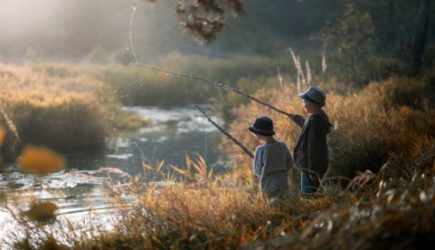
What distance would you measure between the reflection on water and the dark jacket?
1.17 metres

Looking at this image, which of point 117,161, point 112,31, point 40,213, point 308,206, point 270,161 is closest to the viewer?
point 308,206

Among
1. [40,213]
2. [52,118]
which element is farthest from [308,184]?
[52,118]

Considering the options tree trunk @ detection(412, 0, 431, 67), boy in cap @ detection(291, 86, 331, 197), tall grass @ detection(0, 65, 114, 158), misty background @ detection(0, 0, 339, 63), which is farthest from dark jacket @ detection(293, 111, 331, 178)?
misty background @ detection(0, 0, 339, 63)

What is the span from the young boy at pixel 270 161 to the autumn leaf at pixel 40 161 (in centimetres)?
526

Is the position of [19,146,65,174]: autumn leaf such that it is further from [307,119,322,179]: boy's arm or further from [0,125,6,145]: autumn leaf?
[307,119,322,179]: boy's arm

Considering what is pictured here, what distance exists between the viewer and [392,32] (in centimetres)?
2291

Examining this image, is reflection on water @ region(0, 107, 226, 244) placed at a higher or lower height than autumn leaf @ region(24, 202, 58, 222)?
lower

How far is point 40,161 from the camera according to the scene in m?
12.8

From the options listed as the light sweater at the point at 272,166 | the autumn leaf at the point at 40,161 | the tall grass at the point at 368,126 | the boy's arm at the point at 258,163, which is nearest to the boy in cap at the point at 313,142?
the light sweater at the point at 272,166

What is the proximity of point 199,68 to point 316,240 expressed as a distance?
19.4 meters

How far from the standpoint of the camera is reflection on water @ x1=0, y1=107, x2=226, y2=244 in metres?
8.74

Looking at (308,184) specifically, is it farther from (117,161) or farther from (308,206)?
(117,161)

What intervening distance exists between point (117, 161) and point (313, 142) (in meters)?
6.19

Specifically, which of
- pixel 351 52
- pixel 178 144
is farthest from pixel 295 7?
pixel 178 144
